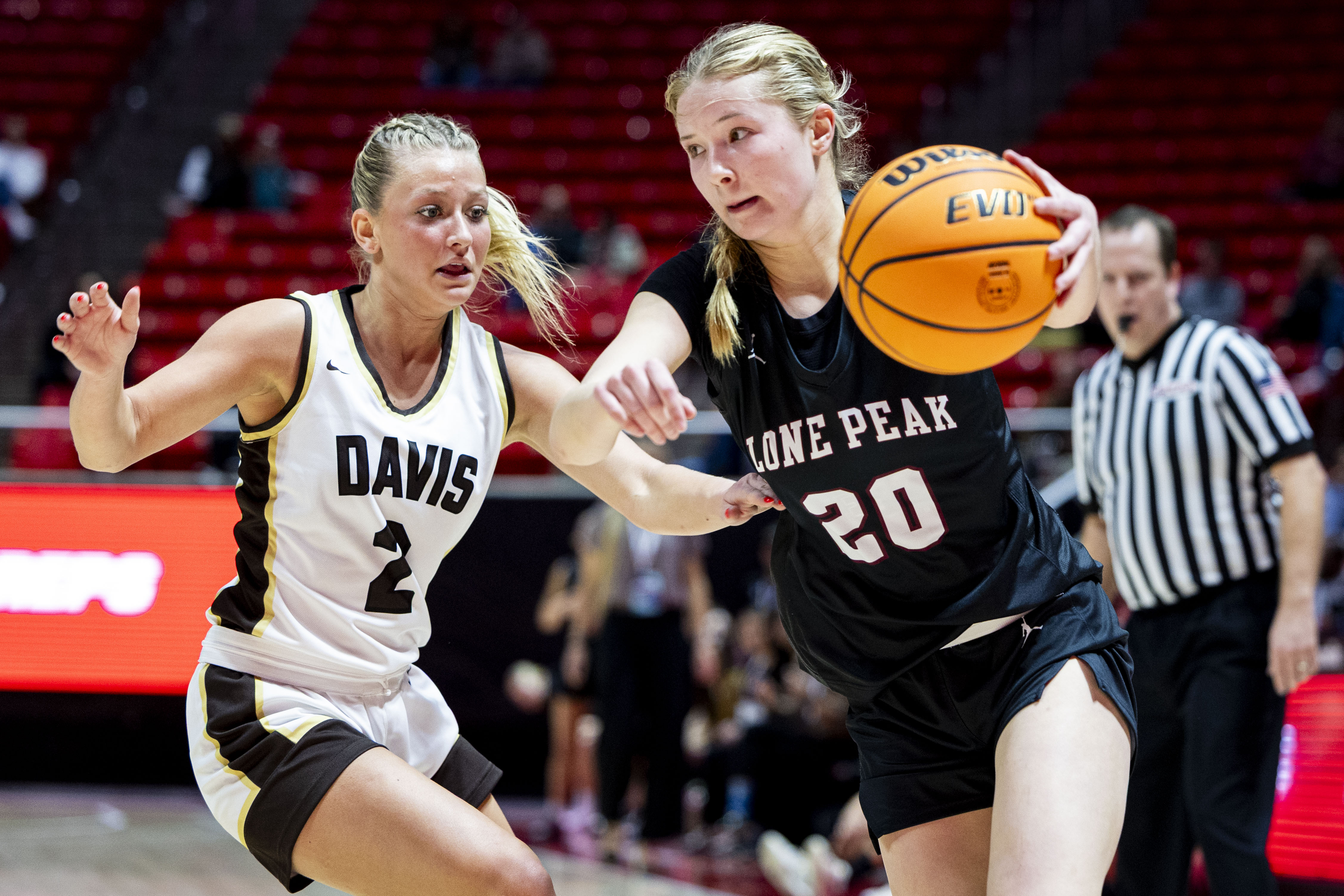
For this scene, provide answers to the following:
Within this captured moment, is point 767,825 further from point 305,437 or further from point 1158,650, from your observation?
point 305,437

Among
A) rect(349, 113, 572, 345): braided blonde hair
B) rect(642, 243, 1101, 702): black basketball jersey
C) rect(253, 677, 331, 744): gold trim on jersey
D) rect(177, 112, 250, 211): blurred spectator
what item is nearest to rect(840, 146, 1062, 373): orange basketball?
rect(642, 243, 1101, 702): black basketball jersey

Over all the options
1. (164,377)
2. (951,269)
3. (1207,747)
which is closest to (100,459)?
(164,377)

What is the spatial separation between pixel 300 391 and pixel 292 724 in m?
0.65

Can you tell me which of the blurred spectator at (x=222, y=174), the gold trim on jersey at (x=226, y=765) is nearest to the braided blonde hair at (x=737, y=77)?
the gold trim on jersey at (x=226, y=765)

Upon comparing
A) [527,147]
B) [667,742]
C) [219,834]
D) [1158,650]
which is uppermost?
[527,147]

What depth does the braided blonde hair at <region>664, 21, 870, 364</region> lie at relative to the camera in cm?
241

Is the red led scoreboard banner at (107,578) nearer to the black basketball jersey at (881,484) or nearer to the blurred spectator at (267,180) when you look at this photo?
the black basketball jersey at (881,484)

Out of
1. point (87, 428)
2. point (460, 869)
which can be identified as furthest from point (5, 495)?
point (460, 869)

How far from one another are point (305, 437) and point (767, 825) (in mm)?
4391

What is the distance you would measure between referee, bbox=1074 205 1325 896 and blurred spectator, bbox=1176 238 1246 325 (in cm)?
631

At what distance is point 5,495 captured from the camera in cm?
712

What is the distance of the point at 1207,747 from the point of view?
3.79 metres

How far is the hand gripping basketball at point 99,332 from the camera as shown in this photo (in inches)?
99.2

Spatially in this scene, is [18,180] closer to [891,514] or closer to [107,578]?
[107,578]
